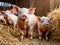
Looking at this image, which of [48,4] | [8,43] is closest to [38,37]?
[8,43]

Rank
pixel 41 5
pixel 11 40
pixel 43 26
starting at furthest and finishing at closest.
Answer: pixel 41 5 < pixel 43 26 < pixel 11 40

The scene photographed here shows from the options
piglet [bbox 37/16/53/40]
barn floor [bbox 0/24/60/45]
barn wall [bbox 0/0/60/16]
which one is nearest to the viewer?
barn floor [bbox 0/24/60/45]

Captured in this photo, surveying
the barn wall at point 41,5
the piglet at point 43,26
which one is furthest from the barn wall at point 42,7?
the piglet at point 43,26

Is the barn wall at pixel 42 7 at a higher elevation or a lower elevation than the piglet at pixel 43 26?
higher

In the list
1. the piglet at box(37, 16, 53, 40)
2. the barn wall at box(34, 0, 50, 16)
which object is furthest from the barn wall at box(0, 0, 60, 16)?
the piglet at box(37, 16, 53, 40)

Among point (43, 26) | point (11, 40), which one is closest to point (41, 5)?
point (43, 26)

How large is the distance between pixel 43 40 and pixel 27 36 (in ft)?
0.63

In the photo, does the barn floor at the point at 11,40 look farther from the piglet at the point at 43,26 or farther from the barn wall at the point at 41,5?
the barn wall at the point at 41,5

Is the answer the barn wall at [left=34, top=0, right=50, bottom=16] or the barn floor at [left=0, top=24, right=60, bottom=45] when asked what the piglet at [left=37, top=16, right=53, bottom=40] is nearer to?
the barn floor at [left=0, top=24, right=60, bottom=45]

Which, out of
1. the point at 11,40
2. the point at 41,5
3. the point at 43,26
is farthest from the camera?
the point at 41,5

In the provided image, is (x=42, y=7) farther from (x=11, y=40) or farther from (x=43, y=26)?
(x=11, y=40)

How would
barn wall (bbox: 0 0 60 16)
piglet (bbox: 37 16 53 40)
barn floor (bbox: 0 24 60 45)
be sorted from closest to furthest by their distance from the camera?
barn floor (bbox: 0 24 60 45)
piglet (bbox: 37 16 53 40)
barn wall (bbox: 0 0 60 16)

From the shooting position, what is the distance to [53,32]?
2.36m

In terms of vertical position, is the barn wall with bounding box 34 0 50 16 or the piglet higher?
the barn wall with bounding box 34 0 50 16
